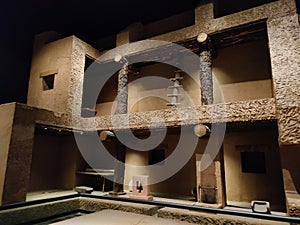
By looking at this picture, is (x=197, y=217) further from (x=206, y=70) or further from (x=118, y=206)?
(x=206, y=70)

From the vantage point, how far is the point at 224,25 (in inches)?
248

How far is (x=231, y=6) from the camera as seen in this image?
23.9 feet

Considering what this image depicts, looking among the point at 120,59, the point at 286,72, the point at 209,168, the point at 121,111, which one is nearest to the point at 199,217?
the point at 209,168

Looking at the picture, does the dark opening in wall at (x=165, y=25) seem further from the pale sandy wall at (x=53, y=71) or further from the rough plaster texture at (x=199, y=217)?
the rough plaster texture at (x=199, y=217)

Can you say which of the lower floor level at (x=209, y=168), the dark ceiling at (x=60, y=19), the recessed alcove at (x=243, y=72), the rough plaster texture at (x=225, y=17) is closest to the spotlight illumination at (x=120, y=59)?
the rough plaster texture at (x=225, y=17)

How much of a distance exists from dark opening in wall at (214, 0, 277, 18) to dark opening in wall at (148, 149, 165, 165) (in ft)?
17.4

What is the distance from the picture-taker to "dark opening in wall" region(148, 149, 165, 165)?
8.70 m

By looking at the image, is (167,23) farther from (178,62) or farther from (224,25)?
(224,25)

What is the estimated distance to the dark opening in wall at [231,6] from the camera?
23.0 ft

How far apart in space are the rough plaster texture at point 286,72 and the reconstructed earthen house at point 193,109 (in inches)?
0.8

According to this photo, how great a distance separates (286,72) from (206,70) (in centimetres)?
208

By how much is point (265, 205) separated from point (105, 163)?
246 inches

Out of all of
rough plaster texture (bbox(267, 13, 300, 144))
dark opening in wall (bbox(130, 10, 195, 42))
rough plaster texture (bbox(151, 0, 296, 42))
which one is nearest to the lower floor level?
rough plaster texture (bbox(267, 13, 300, 144))

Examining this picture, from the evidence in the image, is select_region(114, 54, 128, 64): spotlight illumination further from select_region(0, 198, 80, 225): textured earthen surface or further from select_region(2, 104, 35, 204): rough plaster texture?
select_region(0, 198, 80, 225): textured earthen surface
